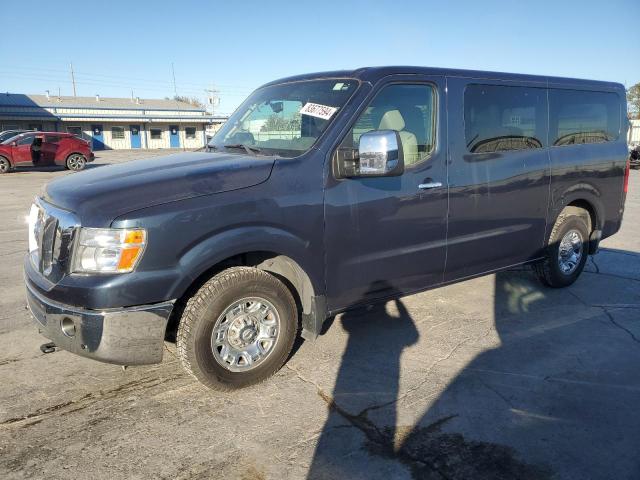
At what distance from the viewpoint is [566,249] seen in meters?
5.31

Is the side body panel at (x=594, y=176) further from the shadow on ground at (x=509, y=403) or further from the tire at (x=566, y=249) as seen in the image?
the shadow on ground at (x=509, y=403)

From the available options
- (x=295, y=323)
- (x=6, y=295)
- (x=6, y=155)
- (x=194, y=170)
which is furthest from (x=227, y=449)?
(x=6, y=155)

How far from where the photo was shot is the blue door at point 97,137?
46.5 metres

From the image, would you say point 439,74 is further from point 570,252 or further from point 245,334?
point 570,252

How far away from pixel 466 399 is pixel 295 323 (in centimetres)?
122

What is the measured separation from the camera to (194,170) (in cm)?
320

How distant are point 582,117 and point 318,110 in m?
3.09

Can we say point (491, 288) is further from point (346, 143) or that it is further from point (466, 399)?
point (346, 143)

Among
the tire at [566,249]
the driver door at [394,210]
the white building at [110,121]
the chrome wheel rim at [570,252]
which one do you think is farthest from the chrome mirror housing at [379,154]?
the white building at [110,121]

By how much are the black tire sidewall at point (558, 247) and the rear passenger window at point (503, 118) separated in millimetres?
988

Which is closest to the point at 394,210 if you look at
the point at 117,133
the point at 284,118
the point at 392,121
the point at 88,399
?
the point at 392,121

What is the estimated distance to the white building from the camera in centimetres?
4297

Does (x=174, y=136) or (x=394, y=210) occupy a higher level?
(x=174, y=136)

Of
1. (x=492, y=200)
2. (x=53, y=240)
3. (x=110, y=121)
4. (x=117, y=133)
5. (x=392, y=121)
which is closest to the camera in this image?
(x=53, y=240)
